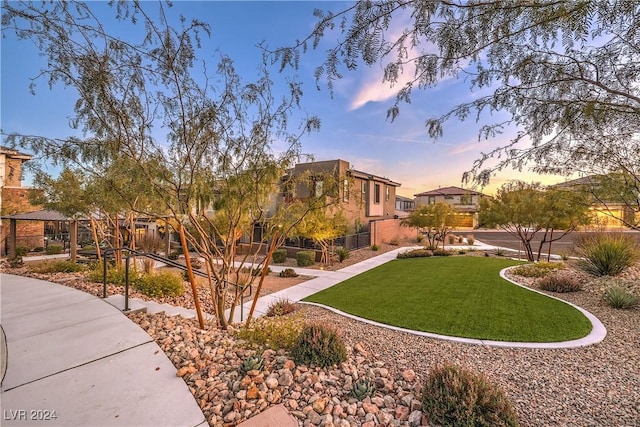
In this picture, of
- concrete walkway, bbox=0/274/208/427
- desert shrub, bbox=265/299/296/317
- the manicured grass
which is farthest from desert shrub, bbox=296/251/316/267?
concrete walkway, bbox=0/274/208/427

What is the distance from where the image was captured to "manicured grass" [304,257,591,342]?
5.75m

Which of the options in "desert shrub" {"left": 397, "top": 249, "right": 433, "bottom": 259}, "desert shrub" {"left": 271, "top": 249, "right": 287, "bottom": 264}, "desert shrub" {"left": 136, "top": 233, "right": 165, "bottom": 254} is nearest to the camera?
"desert shrub" {"left": 271, "top": 249, "right": 287, "bottom": 264}

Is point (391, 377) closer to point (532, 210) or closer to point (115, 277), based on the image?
point (115, 277)

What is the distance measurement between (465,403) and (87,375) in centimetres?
418

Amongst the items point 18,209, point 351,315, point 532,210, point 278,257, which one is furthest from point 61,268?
point 532,210

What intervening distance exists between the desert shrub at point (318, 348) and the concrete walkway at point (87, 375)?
1418mm

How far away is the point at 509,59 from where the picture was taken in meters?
3.33

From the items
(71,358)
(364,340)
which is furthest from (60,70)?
(364,340)

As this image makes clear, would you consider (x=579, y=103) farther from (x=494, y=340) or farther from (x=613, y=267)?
(x=613, y=267)

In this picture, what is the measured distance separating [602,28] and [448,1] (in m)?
1.61

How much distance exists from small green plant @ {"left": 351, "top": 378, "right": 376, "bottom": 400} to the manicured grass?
9.95 feet

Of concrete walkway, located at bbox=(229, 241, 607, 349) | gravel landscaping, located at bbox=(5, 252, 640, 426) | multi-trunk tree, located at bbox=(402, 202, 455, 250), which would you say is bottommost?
concrete walkway, located at bbox=(229, 241, 607, 349)

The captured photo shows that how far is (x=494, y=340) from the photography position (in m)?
5.29

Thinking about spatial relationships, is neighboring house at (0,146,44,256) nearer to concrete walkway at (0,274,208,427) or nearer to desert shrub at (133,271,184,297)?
desert shrub at (133,271,184,297)
